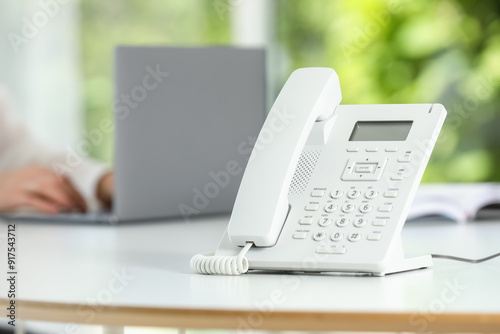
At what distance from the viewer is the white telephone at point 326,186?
902 mm

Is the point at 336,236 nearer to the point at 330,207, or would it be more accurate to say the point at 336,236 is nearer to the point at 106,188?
the point at 330,207

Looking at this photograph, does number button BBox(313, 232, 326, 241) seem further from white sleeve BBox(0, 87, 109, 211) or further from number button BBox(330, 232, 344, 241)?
white sleeve BBox(0, 87, 109, 211)

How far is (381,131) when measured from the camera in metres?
1.00

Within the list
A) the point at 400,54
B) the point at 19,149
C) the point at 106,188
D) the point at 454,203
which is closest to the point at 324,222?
the point at 454,203

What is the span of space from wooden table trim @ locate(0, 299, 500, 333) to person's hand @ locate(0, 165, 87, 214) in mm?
1058

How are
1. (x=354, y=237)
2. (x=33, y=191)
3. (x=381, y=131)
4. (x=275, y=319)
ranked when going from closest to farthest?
(x=275, y=319)
(x=354, y=237)
(x=381, y=131)
(x=33, y=191)

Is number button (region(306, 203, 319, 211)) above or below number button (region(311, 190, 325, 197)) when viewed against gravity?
below

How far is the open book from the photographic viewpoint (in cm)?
159

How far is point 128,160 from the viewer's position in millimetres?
1656

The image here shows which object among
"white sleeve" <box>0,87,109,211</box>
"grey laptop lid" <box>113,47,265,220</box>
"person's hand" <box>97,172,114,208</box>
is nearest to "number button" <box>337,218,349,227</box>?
"grey laptop lid" <box>113,47,265,220</box>

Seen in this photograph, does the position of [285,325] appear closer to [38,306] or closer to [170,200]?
[38,306]

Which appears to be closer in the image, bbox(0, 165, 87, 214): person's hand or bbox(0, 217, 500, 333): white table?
bbox(0, 217, 500, 333): white table

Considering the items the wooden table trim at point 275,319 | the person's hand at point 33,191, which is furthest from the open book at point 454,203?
the wooden table trim at point 275,319

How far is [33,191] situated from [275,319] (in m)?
1.22
